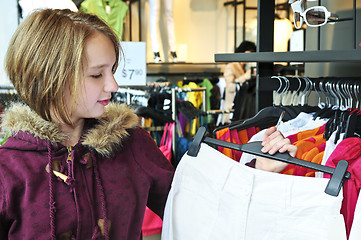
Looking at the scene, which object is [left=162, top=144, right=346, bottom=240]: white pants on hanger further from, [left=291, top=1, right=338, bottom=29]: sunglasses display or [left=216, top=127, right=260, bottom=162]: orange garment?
[left=291, top=1, right=338, bottom=29]: sunglasses display

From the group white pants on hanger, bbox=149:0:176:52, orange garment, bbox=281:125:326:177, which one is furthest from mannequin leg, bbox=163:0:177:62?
orange garment, bbox=281:125:326:177

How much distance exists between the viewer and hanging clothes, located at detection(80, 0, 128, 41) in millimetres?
5316

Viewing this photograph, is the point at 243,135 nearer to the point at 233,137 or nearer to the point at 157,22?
the point at 233,137

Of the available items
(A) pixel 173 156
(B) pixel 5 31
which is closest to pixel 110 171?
(A) pixel 173 156

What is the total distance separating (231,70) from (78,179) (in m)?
4.47

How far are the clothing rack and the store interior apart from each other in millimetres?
111

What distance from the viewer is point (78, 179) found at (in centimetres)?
113

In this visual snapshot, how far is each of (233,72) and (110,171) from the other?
4409 mm

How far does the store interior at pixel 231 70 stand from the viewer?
148cm

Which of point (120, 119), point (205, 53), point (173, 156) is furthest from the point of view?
point (205, 53)

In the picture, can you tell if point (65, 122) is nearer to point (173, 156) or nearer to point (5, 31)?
point (173, 156)

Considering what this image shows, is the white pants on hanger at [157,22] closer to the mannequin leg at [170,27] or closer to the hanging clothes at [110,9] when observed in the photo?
the mannequin leg at [170,27]

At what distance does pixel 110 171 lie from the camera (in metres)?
1.18

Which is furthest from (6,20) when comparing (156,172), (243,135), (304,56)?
(304,56)
